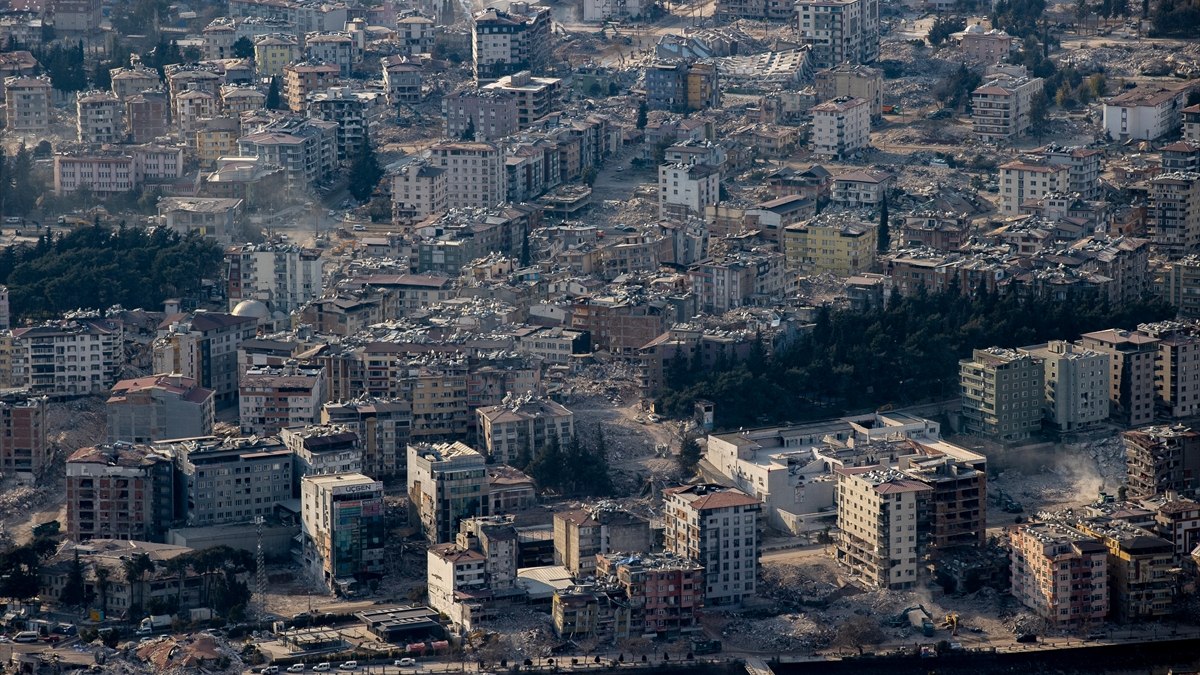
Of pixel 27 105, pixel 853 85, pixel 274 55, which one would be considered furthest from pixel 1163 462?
pixel 274 55

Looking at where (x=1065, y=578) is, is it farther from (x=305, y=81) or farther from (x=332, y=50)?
(x=332, y=50)

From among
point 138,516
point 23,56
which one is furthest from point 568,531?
point 23,56

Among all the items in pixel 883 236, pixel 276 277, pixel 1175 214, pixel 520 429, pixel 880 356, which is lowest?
pixel 520 429

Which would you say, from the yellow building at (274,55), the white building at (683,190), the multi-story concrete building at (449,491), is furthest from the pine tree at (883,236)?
the yellow building at (274,55)

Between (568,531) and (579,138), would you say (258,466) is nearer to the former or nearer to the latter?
(568,531)

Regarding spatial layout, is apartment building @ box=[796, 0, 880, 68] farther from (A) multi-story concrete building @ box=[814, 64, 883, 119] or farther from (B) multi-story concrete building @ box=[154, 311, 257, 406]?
(B) multi-story concrete building @ box=[154, 311, 257, 406]

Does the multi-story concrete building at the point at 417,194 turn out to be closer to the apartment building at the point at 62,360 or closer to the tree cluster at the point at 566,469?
the apartment building at the point at 62,360
